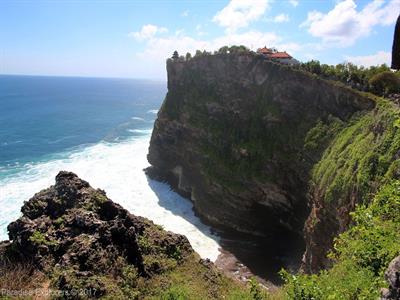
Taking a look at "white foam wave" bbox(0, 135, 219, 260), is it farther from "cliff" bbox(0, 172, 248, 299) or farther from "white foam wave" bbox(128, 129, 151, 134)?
"cliff" bbox(0, 172, 248, 299)

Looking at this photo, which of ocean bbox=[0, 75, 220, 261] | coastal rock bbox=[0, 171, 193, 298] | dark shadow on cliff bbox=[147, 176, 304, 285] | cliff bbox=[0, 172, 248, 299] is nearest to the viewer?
cliff bbox=[0, 172, 248, 299]

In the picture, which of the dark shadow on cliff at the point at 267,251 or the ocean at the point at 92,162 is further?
the ocean at the point at 92,162

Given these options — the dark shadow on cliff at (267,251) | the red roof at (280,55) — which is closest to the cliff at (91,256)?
the dark shadow on cliff at (267,251)

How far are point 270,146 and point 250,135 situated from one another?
410 cm

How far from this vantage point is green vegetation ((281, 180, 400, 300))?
13.0m

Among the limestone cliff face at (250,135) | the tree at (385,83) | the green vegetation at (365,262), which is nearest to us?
the green vegetation at (365,262)

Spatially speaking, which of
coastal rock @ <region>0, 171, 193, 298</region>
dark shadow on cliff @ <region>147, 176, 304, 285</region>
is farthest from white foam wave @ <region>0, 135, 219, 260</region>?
coastal rock @ <region>0, 171, 193, 298</region>

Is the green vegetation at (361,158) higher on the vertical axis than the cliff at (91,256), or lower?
higher

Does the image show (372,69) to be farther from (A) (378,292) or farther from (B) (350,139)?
(A) (378,292)

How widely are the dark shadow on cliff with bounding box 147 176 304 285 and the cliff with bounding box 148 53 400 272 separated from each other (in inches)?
51.5

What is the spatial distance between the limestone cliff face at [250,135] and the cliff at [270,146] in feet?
0.49

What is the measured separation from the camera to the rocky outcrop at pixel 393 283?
9.75m

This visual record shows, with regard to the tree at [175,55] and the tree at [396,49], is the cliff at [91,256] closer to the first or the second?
the tree at [396,49]

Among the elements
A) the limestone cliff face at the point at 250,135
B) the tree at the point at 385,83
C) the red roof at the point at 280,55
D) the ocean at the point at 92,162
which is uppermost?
the red roof at the point at 280,55
